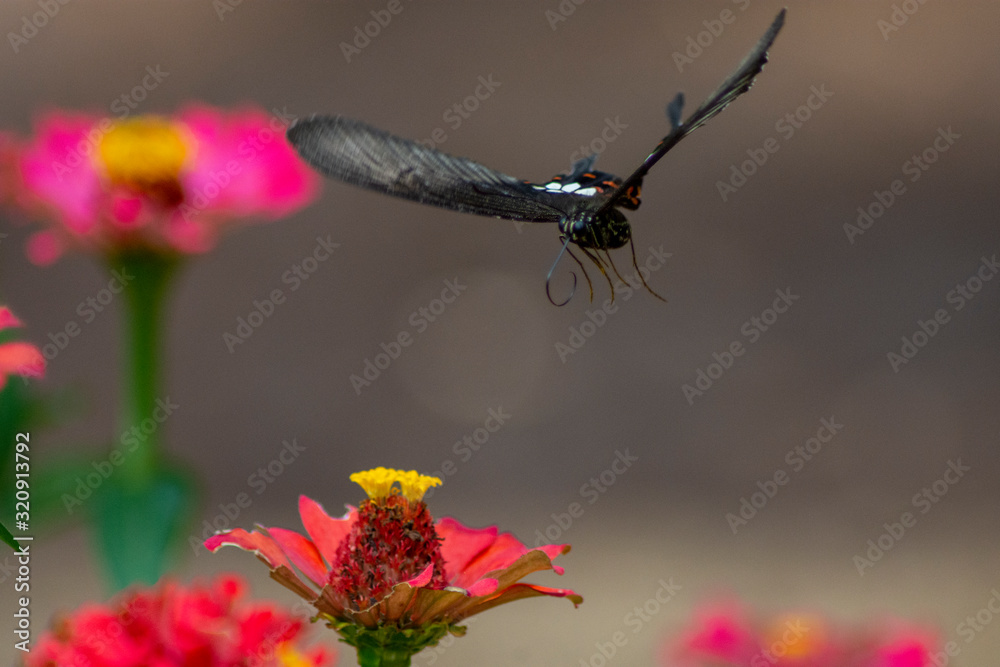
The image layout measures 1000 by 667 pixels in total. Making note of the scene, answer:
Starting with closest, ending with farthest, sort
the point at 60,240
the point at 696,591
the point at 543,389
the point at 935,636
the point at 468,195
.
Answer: the point at 468,195 < the point at 935,636 < the point at 60,240 < the point at 696,591 < the point at 543,389

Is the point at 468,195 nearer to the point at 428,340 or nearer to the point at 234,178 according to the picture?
the point at 234,178

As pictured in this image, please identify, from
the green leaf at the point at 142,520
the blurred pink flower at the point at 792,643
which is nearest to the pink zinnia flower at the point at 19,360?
the green leaf at the point at 142,520

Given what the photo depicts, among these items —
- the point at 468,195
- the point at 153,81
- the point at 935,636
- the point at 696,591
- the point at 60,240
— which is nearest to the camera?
the point at 468,195

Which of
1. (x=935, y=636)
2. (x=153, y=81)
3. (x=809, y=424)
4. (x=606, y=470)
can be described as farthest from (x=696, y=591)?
(x=153, y=81)

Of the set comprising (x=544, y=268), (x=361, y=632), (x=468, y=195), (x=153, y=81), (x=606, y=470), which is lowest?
(x=361, y=632)

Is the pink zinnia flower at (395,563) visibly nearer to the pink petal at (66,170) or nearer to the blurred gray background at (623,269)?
the pink petal at (66,170)

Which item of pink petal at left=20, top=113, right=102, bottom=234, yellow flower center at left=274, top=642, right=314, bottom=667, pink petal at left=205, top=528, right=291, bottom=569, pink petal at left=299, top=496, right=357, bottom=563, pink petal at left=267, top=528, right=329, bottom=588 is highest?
pink petal at left=20, top=113, right=102, bottom=234

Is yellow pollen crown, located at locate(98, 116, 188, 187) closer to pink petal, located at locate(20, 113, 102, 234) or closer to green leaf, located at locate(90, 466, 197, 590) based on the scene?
pink petal, located at locate(20, 113, 102, 234)

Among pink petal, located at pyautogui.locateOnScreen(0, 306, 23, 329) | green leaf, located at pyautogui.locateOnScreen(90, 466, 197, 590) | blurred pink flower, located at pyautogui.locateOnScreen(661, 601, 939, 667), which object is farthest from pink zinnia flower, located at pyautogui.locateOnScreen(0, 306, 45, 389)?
blurred pink flower, located at pyautogui.locateOnScreen(661, 601, 939, 667)
